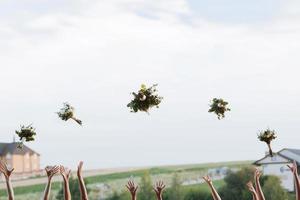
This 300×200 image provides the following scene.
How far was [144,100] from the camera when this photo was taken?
9.12m

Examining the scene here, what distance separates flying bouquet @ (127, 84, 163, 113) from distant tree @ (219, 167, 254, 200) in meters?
82.7

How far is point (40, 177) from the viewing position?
456 feet

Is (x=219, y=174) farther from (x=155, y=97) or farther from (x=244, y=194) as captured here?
(x=155, y=97)

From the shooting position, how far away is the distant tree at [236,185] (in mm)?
92125

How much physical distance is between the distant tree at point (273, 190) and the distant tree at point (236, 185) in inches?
91.1

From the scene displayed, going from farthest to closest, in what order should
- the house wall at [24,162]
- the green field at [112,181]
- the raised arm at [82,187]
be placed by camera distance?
the house wall at [24,162] → the green field at [112,181] → the raised arm at [82,187]

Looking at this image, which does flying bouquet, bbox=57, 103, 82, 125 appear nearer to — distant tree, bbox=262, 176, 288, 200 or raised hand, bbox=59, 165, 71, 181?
raised hand, bbox=59, 165, 71, 181

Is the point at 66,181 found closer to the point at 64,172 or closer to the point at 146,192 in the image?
the point at 64,172

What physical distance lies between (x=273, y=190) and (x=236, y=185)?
6.14 metres

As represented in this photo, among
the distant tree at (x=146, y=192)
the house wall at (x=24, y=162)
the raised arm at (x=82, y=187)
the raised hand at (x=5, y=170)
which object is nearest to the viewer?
the raised arm at (x=82, y=187)

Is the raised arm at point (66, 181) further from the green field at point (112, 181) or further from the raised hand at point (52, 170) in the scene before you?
the green field at point (112, 181)

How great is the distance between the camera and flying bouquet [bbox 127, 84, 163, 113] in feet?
29.5

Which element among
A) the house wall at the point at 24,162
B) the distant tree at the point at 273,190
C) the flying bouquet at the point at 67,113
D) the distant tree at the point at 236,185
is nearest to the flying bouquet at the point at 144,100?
the flying bouquet at the point at 67,113

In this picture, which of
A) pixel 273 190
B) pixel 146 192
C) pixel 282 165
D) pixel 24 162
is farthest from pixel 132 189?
pixel 24 162
